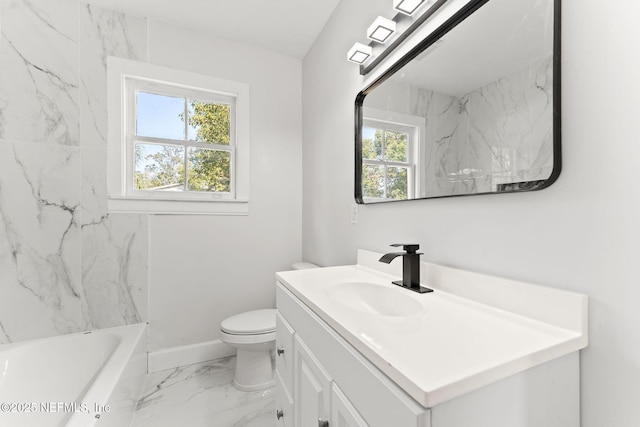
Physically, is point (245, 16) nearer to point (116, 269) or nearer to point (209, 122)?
point (209, 122)

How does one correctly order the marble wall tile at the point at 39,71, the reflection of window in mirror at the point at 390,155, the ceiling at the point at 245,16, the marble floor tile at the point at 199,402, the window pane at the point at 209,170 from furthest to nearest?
the window pane at the point at 209,170
the ceiling at the point at 245,16
the marble wall tile at the point at 39,71
the marble floor tile at the point at 199,402
the reflection of window in mirror at the point at 390,155

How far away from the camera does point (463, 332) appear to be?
63cm

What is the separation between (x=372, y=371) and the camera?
1.78ft

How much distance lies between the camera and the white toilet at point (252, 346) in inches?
65.4

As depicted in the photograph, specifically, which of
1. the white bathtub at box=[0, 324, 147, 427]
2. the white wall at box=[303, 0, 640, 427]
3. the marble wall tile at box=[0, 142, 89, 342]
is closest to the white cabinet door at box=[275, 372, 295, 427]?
the white bathtub at box=[0, 324, 147, 427]

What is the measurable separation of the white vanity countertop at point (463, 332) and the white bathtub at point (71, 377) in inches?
45.6

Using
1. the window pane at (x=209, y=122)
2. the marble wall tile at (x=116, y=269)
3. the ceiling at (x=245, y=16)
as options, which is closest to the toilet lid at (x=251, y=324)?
the marble wall tile at (x=116, y=269)

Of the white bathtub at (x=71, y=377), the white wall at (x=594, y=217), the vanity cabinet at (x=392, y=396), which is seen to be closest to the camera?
the vanity cabinet at (x=392, y=396)

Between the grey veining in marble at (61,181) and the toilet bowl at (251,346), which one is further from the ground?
the grey veining in marble at (61,181)

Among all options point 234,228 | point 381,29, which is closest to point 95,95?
point 234,228

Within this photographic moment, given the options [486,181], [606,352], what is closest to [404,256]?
[486,181]

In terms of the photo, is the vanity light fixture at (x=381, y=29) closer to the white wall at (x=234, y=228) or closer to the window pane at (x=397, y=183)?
the window pane at (x=397, y=183)

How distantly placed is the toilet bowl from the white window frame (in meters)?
0.83

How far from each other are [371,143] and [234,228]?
1284mm
